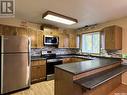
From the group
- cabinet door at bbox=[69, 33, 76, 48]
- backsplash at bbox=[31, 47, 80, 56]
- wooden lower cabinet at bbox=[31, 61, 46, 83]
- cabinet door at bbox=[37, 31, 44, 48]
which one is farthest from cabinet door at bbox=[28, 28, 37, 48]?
cabinet door at bbox=[69, 33, 76, 48]

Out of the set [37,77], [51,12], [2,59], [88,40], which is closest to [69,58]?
[88,40]

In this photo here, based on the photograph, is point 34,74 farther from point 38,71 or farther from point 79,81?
point 79,81

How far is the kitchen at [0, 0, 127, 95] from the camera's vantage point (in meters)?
2.11

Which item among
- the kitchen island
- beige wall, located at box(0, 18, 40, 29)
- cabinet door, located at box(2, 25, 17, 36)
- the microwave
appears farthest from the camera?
the microwave

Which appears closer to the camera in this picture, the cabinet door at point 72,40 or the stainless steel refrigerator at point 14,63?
the stainless steel refrigerator at point 14,63

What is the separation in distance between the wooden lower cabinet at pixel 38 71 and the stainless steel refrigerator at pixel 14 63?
0.46m

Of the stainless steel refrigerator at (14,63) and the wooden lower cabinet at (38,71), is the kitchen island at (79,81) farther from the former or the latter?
the wooden lower cabinet at (38,71)

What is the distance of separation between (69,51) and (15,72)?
3.39 meters

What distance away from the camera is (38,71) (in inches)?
153

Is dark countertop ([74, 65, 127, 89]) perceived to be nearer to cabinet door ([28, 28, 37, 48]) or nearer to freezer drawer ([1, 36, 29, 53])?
freezer drawer ([1, 36, 29, 53])

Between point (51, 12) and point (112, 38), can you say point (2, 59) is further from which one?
point (112, 38)

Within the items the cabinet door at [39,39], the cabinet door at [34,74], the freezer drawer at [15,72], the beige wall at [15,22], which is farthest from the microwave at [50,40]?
the freezer drawer at [15,72]

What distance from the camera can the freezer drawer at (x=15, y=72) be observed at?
284cm

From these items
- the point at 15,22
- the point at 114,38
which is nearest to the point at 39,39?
the point at 15,22
